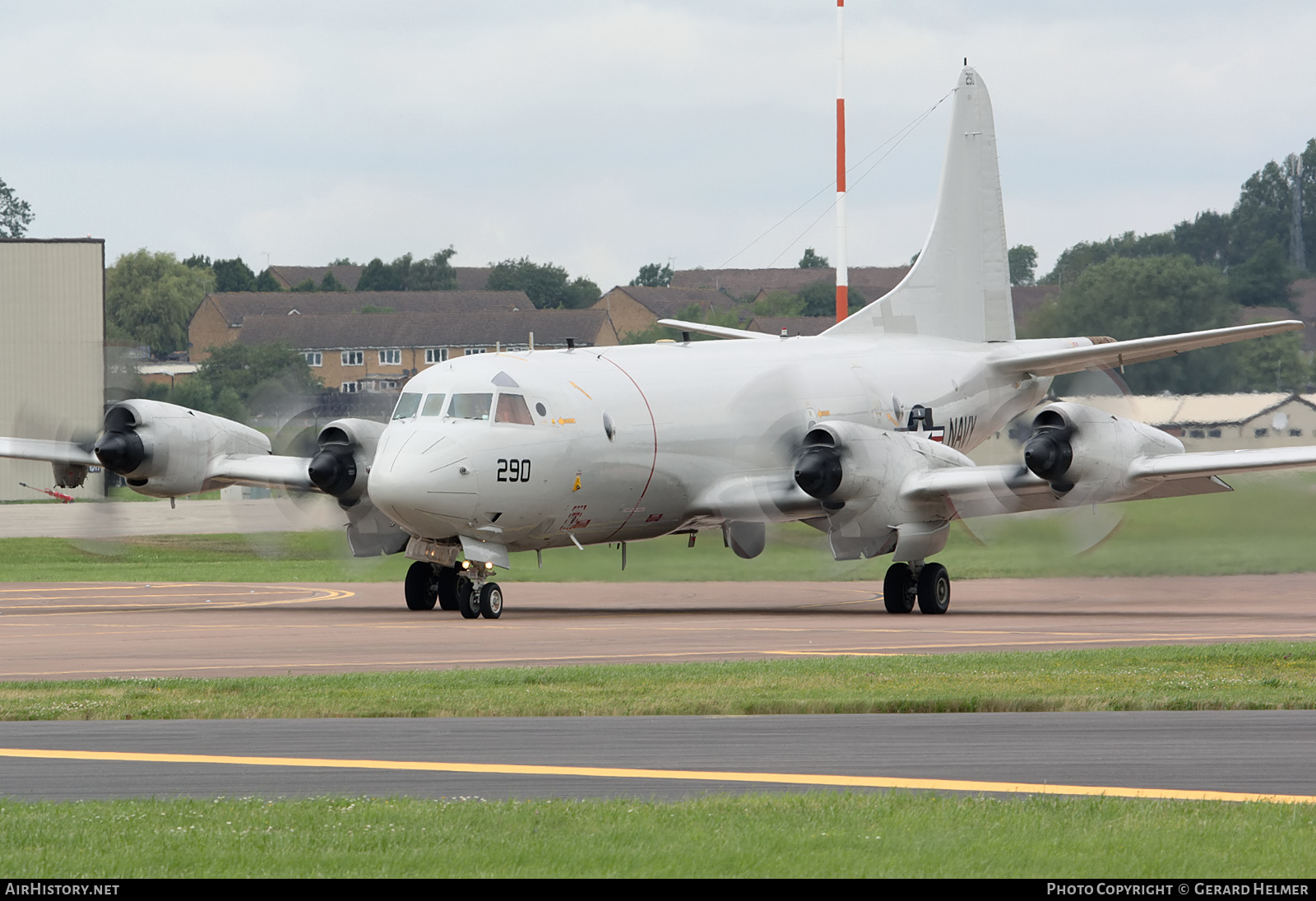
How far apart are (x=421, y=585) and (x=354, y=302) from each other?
125 meters

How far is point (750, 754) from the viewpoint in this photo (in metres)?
13.6

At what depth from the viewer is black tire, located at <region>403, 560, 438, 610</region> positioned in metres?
30.7

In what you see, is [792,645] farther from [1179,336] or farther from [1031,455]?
[1179,336]

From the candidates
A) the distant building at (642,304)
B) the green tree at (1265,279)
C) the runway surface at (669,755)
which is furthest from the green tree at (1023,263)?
the runway surface at (669,755)

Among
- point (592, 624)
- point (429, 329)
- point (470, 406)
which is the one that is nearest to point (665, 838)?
point (592, 624)

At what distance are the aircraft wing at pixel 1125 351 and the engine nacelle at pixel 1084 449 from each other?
271cm

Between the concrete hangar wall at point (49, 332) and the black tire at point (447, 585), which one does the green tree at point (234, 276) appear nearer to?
the concrete hangar wall at point (49, 332)

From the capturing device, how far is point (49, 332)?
70000 mm

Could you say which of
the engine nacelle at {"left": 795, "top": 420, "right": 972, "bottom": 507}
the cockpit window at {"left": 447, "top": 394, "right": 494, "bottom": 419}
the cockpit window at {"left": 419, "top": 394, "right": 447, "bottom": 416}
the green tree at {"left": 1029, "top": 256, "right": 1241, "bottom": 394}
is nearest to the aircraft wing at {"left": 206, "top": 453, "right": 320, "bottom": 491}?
the cockpit window at {"left": 419, "top": 394, "right": 447, "bottom": 416}

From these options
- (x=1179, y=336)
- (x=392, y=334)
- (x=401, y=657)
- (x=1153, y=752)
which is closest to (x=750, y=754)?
(x=1153, y=752)

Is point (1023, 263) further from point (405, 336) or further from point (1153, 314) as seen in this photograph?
point (1153, 314)

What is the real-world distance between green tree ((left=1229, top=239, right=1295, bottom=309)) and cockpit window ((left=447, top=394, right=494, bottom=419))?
38.2 meters

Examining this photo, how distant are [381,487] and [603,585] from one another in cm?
1508

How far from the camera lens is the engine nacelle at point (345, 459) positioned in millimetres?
30219
